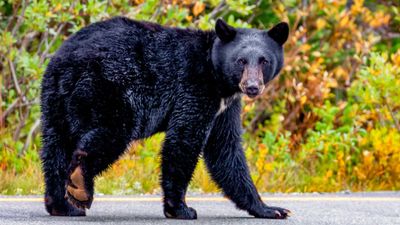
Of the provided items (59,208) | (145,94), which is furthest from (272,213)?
(59,208)

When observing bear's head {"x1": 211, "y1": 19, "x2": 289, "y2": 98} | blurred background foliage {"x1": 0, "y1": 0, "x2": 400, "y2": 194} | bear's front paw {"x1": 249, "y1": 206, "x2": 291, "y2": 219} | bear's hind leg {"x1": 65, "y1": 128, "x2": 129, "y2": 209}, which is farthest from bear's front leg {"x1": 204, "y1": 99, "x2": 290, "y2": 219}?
blurred background foliage {"x1": 0, "y1": 0, "x2": 400, "y2": 194}

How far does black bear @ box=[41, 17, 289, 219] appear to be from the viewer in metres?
7.38

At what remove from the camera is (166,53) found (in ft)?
25.3

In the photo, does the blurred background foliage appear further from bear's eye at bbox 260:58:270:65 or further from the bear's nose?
the bear's nose

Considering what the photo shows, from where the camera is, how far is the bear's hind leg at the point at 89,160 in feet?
23.3

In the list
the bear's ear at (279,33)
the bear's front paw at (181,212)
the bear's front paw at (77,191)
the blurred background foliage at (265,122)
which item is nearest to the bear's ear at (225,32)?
the bear's ear at (279,33)

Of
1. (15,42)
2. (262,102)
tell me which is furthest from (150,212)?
(262,102)

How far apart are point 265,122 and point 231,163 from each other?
5001mm

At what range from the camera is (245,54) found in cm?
763

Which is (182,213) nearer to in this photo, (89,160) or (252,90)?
(89,160)

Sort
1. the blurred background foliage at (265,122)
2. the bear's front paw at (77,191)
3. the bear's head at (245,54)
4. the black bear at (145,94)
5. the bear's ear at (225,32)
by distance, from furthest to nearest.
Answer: the blurred background foliage at (265,122), the bear's ear at (225,32), the bear's head at (245,54), the black bear at (145,94), the bear's front paw at (77,191)

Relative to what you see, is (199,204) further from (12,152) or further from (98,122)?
(12,152)

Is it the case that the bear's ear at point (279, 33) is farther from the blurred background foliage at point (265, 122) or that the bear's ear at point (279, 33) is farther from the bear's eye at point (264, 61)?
the blurred background foliage at point (265, 122)

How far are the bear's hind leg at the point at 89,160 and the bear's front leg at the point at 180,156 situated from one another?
0.36 metres
